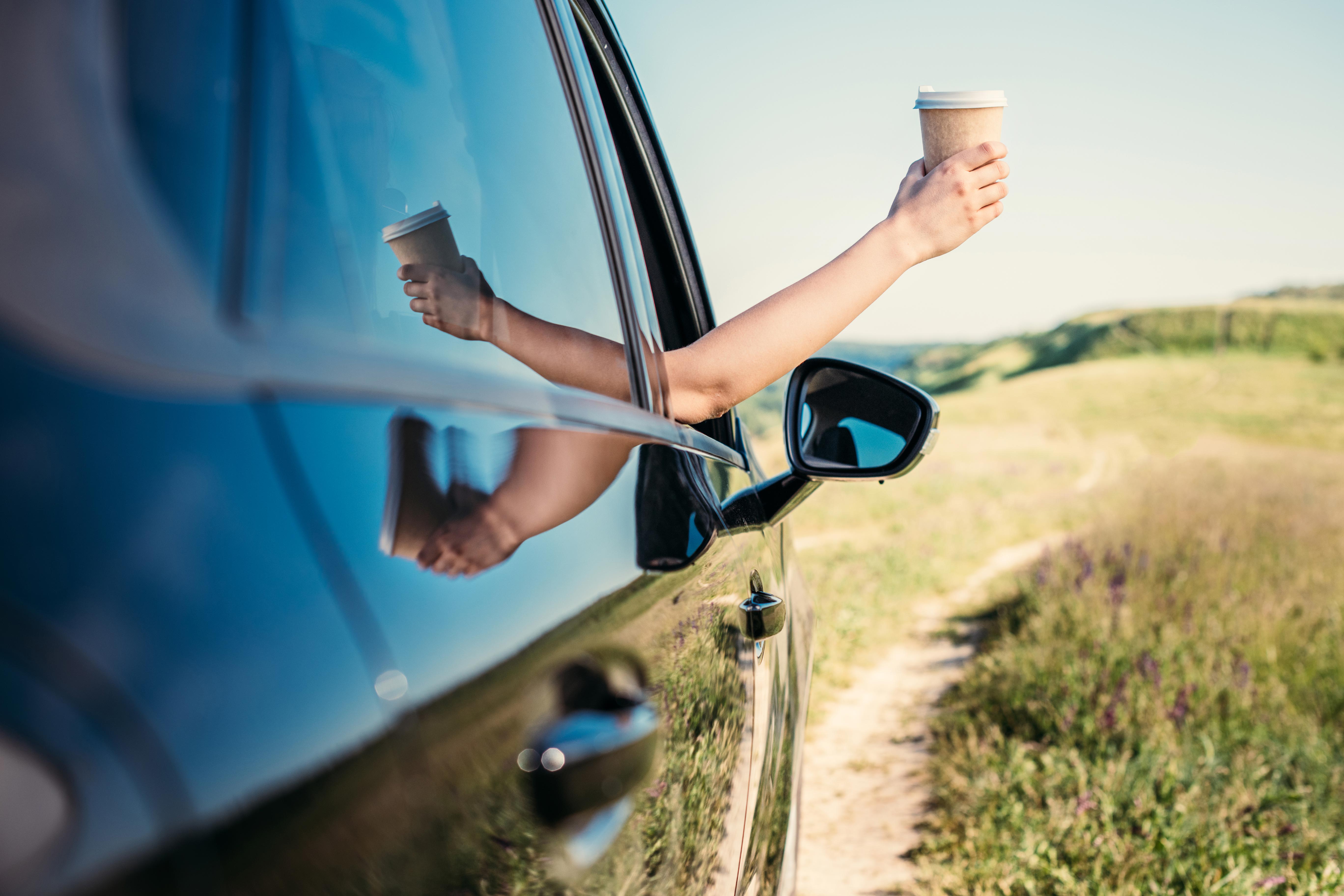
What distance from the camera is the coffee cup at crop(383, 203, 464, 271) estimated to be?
907 mm

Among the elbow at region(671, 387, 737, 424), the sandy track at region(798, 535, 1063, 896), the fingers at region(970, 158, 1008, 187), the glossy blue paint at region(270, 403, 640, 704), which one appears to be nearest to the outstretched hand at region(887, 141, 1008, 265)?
the fingers at region(970, 158, 1008, 187)

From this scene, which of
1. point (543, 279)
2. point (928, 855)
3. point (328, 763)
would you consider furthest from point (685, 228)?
point (928, 855)

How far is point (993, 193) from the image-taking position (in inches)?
58.4

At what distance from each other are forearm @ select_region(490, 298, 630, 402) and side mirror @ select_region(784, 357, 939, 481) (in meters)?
0.73

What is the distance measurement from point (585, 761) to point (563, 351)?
0.63 m

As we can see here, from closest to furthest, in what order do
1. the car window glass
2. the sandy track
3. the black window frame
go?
the car window glass → the black window frame → the sandy track

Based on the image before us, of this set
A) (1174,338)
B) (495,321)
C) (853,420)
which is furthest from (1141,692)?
(1174,338)

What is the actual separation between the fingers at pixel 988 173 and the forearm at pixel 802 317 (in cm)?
14

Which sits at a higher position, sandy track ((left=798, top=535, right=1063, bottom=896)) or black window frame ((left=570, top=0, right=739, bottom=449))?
black window frame ((left=570, top=0, right=739, bottom=449))

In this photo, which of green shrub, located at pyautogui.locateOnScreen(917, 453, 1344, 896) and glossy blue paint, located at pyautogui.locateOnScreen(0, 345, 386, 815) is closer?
glossy blue paint, located at pyautogui.locateOnScreen(0, 345, 386, 815)

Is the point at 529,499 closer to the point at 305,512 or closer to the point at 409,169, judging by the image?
the point at 305,512

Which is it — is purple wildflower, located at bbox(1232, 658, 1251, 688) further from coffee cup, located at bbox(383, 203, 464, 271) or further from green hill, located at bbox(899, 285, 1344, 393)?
green hill, located at bbox(899, 285, 1344, 393)

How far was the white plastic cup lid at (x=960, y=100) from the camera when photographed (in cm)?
138

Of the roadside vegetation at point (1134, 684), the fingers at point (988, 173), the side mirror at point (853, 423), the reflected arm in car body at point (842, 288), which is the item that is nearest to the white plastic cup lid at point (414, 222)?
the reflected arm in car body at point (842, 288)
